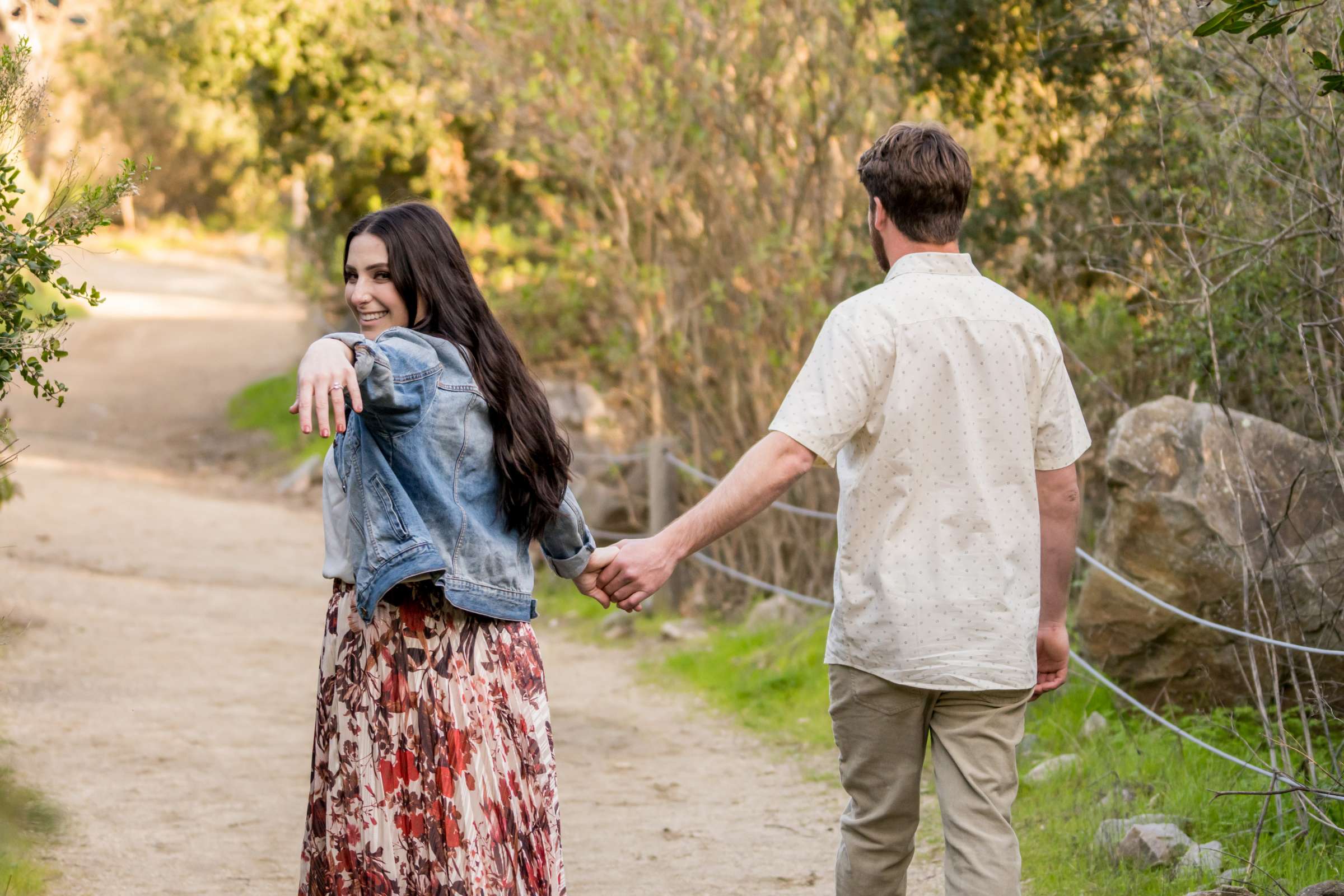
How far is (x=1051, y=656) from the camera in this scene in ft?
10.0

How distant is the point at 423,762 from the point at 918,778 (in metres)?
1.02

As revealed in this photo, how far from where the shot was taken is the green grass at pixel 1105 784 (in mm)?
3977

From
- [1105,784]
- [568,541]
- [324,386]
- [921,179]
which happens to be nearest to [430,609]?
[568,541]

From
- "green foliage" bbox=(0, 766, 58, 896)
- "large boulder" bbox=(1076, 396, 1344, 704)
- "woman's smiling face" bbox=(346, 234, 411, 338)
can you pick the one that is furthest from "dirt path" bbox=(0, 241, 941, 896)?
"woman's smiling face" bbox=(346, 234, 411, 338)

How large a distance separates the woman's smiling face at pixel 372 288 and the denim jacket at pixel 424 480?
0.19m

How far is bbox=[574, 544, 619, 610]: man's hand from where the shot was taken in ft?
10.4

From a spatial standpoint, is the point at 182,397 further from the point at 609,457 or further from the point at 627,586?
the point at 627,586

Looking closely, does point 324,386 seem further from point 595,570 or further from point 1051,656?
point 1051,656

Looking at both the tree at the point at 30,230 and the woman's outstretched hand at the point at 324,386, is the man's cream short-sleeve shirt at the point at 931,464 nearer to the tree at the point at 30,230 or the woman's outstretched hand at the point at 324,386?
the woman's outstretched hand at the point at 324,386

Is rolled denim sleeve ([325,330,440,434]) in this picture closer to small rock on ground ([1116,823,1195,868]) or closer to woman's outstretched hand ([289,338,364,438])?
woman's outstretched hand ([289,338,364,438])

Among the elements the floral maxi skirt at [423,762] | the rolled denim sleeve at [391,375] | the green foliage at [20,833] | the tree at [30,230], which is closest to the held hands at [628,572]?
the floral maxi skirt at [423,762]

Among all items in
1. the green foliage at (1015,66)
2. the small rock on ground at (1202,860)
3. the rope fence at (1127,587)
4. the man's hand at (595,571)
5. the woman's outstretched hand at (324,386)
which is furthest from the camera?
the green foliage at (1015,66)

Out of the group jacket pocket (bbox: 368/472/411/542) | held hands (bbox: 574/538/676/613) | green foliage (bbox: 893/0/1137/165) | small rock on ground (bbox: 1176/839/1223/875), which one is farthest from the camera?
green foliage (bbox: 893/0/1137/165)

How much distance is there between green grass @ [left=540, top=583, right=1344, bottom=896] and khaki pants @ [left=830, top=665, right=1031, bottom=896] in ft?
4.44
